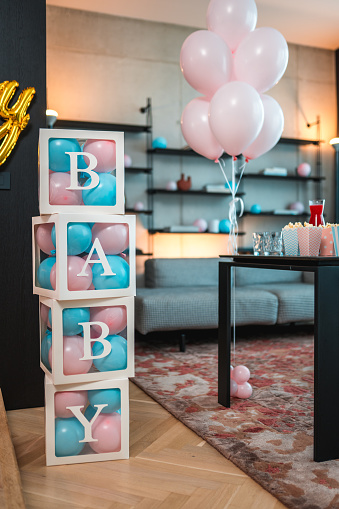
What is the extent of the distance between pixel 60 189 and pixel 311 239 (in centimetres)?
96

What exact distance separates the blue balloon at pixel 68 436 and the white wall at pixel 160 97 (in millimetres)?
3118

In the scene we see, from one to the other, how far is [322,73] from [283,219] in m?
1.71

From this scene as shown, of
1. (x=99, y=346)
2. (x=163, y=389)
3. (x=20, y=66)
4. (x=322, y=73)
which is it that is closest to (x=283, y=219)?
(x=322, y=73)

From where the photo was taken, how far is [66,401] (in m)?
1.73

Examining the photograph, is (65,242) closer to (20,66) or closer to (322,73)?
(20,66)

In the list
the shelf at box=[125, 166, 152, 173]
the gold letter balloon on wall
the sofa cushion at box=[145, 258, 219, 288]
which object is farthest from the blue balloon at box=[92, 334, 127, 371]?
the shelf at box=[125, 166, 152, 173]

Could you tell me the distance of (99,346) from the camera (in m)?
1.73

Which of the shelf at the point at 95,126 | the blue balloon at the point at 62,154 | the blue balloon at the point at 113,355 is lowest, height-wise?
the blue balloon at the point at 113,355

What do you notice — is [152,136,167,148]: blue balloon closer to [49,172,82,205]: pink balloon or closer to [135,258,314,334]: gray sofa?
[135,258,314,334]: gray sofa

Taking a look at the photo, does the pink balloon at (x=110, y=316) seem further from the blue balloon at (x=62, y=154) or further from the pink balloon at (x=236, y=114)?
the pink balloon at (x=236, y=114)

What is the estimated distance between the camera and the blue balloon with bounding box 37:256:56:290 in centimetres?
175

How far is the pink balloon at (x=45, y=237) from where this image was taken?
176 centimetres

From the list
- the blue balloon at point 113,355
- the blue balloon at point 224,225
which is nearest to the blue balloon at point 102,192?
the blue balloon at point 113,355

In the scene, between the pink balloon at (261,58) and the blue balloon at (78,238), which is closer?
the blue balloon at (78,238)
